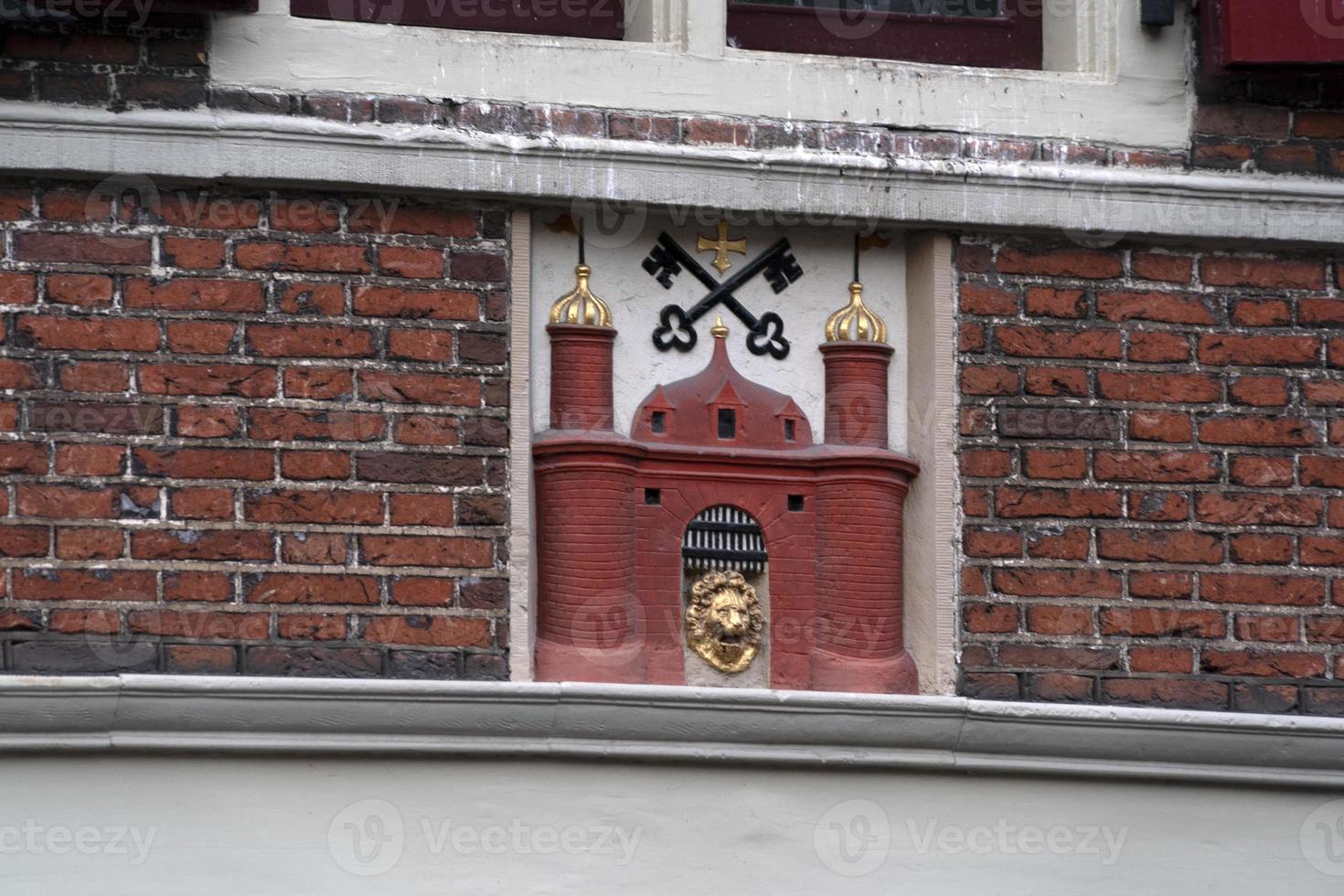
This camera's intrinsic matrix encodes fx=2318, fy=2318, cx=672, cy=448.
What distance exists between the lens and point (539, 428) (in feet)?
17.5

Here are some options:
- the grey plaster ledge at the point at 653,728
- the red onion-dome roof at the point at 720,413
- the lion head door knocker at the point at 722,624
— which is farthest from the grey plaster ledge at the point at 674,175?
the grey plaster ledge at the point at 653,728

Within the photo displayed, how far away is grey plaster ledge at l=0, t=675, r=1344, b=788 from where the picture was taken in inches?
191

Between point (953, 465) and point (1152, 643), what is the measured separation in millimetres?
610

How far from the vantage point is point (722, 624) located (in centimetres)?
529

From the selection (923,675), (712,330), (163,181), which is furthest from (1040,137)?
(163,181)

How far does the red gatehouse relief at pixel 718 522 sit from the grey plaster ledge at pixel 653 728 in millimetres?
183

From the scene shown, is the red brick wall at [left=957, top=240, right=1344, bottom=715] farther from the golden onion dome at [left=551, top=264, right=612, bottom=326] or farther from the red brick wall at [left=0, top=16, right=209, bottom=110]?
the red brick wall at [left=0, top=16, right=209, bottom=110]

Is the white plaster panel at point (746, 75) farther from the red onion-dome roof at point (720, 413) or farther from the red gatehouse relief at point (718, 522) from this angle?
the red onion-dome roof at point (720, 413)

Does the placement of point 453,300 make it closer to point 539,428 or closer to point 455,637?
point 539,428

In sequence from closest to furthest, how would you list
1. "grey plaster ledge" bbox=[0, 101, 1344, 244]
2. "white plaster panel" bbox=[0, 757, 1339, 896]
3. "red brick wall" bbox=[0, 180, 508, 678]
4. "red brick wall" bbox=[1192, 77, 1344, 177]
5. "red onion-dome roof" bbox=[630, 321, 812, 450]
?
1. "white plaster panel" bbox=[0, 757, 1339, 896]
2. "red brick wall" bbox=[0, 180, 508, 678]
3. "grey plaster ledge" bbox=[0, 101, 1344, 244]
4. "red onion-dome roof" bbox=[630, 321, 812, 450]
5. "red brick wall" bbox=[1192, 77, 1344, 177]

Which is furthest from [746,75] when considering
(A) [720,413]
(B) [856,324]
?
(A) [720,413]

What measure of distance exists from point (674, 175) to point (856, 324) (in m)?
0.56

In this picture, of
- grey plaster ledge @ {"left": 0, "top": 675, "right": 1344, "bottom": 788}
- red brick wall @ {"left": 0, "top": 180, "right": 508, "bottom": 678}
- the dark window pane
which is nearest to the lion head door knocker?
grey plaster ledge @ {"left": 0, "top": 675, "right": 1344, "bottom": 788}

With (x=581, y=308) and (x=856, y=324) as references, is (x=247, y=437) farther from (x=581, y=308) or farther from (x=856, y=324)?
(x=856, y=324)
